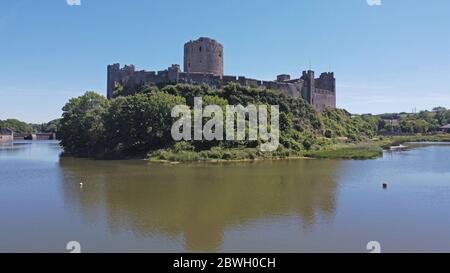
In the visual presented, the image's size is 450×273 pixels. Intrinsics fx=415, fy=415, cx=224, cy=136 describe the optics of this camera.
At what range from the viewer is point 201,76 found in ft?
174

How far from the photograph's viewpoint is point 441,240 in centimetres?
1205

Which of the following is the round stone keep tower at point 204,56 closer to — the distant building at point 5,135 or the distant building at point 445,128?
the distant building at point 5,135

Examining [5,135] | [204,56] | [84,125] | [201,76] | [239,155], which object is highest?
[204,56]

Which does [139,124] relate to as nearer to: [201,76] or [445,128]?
[201,76]

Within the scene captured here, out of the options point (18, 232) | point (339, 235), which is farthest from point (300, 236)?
point (18, 232)

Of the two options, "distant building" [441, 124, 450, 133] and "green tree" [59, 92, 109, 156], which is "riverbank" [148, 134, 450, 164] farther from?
"distant building" [441, 124, 450, 133]

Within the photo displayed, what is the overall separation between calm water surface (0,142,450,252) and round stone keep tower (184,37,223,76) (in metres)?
33.2

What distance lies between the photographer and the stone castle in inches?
2079

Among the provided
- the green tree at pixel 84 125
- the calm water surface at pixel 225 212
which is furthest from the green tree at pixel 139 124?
the calm water surface at pixel 225 212

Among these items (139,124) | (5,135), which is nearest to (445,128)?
(139,124)

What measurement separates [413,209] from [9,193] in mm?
17838

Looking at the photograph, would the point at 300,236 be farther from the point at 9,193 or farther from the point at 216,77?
the point at 216,77

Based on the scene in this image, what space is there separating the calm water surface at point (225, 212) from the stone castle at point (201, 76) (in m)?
28.6

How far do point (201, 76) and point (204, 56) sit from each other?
5.01 metres
